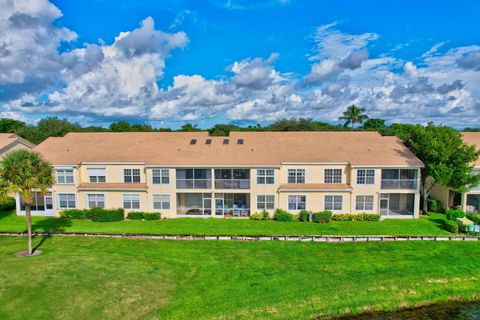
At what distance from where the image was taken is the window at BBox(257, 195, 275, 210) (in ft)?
99.0

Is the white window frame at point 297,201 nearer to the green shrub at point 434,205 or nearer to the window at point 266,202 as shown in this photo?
the window at point 266,202

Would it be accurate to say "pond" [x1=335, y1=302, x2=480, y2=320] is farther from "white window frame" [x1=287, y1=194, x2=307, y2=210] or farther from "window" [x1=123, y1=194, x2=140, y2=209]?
"window" [x1=123, y1=194, x2=140, y2=209]

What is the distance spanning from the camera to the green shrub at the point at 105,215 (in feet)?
95.0

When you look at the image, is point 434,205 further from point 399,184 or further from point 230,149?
point 230,149

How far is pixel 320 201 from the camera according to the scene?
97.6 feet

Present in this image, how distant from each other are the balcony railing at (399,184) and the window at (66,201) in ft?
96.9

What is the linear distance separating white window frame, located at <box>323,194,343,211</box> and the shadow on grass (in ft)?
74.7

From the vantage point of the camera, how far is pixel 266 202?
30.2m

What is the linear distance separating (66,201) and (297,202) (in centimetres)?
2211

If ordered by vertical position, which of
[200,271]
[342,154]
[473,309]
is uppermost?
[342,154]

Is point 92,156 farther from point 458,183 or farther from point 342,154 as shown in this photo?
point 458,183

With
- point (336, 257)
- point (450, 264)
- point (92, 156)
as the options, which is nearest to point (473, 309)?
point (450, 264)

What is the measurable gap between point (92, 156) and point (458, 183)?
3457 cm

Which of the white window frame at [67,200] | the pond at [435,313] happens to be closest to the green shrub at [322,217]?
the pond at [435,313]
